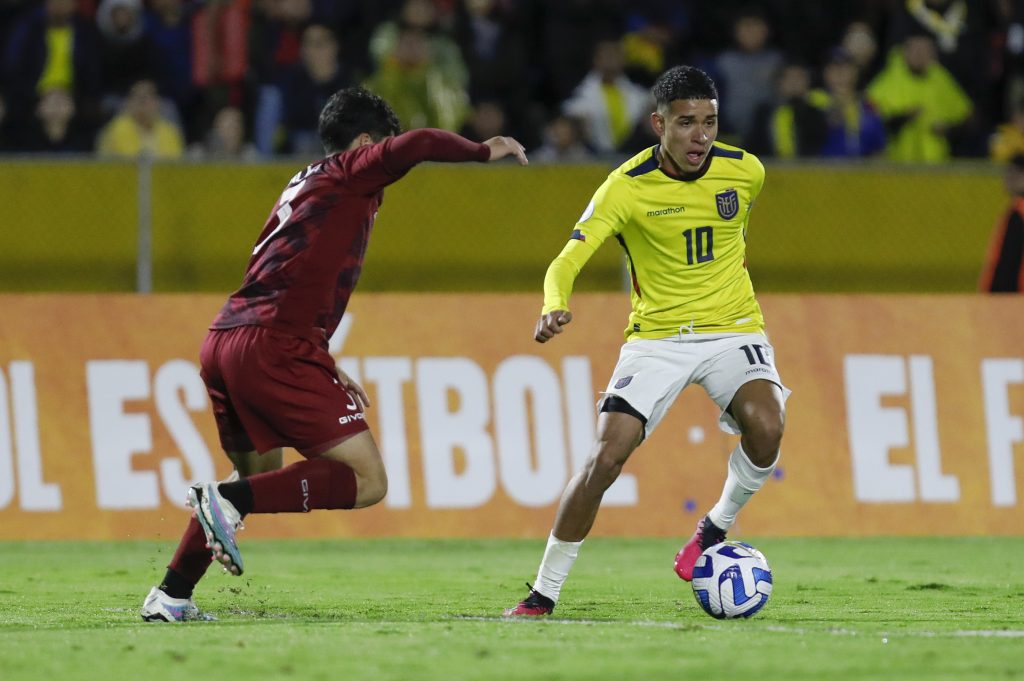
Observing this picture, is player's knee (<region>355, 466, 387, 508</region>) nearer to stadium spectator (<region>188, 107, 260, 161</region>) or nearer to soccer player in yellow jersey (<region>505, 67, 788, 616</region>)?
soccer player in yellow jersey (<region>505, 67, 788, 616</region>)

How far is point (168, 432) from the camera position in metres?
11.8

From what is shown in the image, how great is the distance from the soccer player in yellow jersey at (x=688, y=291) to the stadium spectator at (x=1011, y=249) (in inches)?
239

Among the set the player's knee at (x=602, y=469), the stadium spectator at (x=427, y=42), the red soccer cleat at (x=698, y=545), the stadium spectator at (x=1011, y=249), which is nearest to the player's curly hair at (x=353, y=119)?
the player's knee at (x=602, y=469)

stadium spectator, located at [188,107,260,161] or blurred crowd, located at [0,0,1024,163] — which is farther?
blurred crowd, located at [0,0,1024,163]

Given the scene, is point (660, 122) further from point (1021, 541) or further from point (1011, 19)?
point (1011, 19)

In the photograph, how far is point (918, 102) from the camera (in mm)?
16406

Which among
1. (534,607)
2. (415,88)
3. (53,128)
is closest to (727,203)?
(534,607)

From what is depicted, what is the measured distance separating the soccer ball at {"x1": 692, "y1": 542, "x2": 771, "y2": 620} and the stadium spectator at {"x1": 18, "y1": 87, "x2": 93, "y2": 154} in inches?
322

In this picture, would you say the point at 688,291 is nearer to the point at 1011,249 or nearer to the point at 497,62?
the point at 1011,249

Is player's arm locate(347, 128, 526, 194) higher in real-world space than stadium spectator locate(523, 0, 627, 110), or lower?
lower

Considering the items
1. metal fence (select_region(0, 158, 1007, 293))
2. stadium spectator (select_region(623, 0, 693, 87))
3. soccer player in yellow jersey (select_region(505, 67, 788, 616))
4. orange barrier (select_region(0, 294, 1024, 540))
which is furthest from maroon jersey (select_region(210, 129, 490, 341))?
stadium spectator (select_region(623, 0, 693, 87))

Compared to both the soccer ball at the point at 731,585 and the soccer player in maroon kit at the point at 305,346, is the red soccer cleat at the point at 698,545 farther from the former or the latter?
the soccer player in maroon kit at the point at 305,346

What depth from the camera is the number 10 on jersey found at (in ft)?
27.0

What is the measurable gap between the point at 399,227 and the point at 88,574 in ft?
15.0
